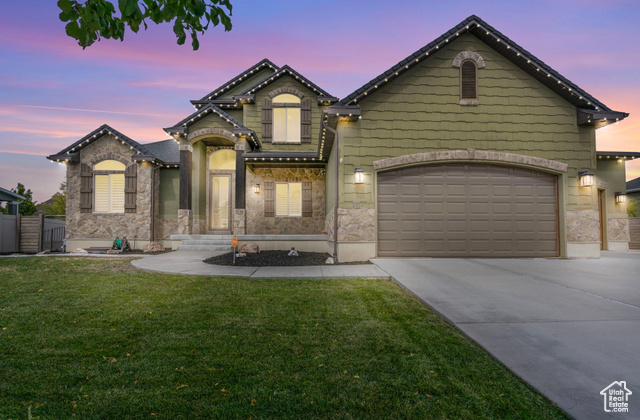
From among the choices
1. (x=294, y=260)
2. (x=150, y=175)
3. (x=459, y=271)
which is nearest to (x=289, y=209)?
(x=294, y=260)

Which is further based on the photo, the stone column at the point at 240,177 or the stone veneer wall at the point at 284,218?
the stone veneer wall at the point at 284,218

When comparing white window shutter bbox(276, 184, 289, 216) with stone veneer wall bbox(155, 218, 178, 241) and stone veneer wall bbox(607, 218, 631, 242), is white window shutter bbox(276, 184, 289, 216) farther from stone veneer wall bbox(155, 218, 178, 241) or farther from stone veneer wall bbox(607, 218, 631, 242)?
stone veneer wall bbox(607, 218, 631, 242)

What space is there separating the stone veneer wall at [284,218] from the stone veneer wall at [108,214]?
453 centimetres

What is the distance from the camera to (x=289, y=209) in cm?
1369

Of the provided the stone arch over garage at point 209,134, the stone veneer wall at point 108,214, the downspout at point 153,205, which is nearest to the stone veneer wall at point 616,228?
the stone arch over garage at point 209,134

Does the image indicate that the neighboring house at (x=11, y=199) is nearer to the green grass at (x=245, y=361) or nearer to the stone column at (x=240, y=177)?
the stone column at (x=240, y=177)

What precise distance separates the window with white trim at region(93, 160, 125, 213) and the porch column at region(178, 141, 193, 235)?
121 inches

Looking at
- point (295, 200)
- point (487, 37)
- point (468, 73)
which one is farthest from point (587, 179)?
point (295, 200)

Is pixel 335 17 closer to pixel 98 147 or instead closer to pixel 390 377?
pixel 98 147

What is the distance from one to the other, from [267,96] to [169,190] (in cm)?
649

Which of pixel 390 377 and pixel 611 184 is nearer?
pixel 390 377

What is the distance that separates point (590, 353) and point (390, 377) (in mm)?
1849

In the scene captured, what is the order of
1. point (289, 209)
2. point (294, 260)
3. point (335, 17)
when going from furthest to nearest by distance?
point (289, 209), point (335, 17), point (294, 260)

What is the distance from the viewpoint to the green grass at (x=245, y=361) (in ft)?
6.23
